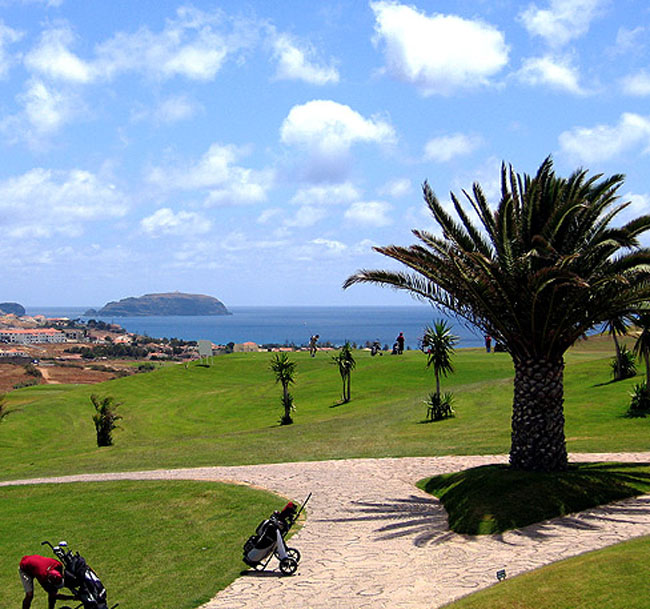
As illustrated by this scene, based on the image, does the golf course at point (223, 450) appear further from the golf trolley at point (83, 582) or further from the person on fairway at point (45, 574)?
the person on fairway at point (45, 574)

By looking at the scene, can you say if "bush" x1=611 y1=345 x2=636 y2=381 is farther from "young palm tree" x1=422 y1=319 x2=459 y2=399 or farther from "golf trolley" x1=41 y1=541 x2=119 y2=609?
"golf trolley" x1=41 y1=541 x2=119 y2=609

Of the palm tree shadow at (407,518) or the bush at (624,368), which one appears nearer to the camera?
the palm tree shadow at (407,518)

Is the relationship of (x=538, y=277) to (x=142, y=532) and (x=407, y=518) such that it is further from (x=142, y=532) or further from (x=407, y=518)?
(x=142, y=532)

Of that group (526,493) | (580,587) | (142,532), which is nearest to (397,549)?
(526,493)

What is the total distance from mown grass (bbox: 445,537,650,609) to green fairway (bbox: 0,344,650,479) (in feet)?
47.6

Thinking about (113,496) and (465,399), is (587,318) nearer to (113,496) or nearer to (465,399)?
(113,496)

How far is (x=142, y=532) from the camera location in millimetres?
18469

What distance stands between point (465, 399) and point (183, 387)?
119 ft

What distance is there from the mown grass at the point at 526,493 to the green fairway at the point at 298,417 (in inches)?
267

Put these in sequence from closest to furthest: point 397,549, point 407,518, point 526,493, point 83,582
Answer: point 83,582, point 397,549, point 526,493, point 407,518

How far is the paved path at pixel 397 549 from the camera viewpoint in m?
12.2

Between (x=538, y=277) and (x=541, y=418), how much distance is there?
4.05 m

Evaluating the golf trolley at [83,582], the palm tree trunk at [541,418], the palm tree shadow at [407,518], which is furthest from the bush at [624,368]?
the golf trolley at [83,582]

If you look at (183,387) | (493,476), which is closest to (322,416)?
(183,387)
